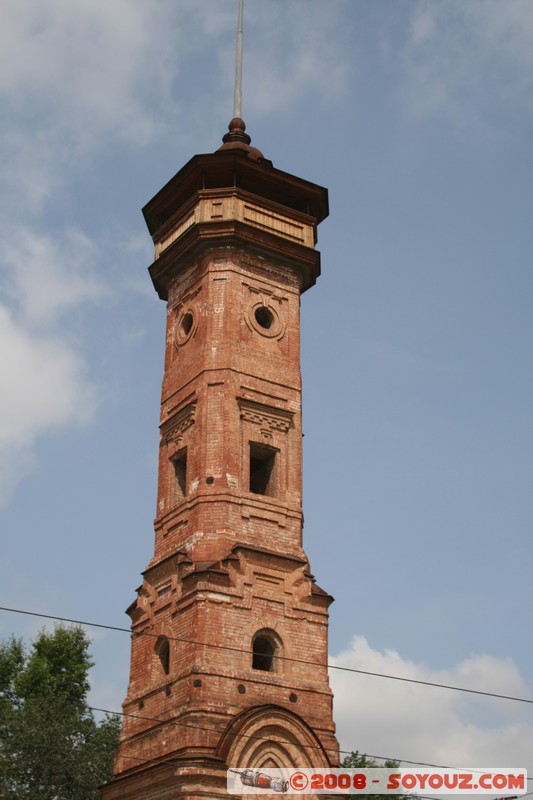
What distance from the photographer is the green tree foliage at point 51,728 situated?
112 ft

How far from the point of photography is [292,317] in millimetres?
28766

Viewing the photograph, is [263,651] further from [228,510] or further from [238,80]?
[238,80]

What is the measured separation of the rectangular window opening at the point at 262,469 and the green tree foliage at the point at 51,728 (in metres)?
12.6

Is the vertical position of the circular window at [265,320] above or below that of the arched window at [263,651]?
above

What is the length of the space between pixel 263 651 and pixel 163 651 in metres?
2.55

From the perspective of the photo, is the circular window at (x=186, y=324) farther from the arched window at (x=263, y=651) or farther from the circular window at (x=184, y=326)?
the arched window at (x=263, y=651)

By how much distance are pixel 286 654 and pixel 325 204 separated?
46.8 feet

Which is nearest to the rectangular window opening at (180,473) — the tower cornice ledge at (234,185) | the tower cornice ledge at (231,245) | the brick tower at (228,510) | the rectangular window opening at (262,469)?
the brick tower at (228,510)

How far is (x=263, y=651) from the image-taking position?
24.2 metres

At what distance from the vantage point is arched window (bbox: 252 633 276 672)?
23922 mm

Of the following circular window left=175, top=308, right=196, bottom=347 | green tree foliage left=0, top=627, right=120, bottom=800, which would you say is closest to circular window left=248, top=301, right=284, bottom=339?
circular window left=175, top=308, right=196, bottom=347

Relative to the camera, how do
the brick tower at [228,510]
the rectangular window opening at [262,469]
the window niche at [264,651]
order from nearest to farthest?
the brick tower at [228,510], the window niche at [264,651], the rectangular window opening at [262,469]

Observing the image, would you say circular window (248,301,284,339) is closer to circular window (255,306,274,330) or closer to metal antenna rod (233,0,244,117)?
circular window (255,306,274,330)

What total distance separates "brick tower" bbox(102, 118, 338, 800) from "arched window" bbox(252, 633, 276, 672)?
35mm
